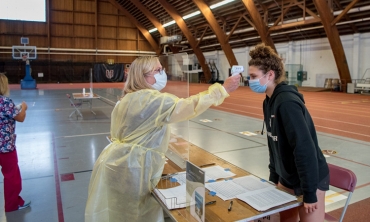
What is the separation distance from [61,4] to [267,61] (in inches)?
1298

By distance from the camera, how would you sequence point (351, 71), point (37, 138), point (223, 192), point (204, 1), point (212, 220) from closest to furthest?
1. point (212, 220)
2. point (223, 192)
3. point (37, 138)
4. point (351, 71)
5. point (204, 1)

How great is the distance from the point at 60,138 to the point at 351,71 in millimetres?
18443

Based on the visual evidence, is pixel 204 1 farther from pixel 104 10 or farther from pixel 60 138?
pixel 60 138

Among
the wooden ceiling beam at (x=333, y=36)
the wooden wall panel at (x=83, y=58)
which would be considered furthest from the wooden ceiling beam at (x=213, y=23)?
the wooden wall panel at (x=83, y=58)

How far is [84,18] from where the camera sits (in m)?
31.6

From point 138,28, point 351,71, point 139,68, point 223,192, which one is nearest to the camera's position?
point 223,192

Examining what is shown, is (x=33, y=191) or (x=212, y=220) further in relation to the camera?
(x=33, y=191)

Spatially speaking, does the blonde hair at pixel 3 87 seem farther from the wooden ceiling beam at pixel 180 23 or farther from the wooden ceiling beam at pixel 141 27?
the wooden ceiling beam at pixel 141 27

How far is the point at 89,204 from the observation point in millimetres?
2184

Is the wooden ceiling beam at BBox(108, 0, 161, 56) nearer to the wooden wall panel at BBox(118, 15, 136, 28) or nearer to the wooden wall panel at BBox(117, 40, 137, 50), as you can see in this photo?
the wooden wall panel at BBox(118, 15, 136, 28)

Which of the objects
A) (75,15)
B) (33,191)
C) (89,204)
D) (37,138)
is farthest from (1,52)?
(89,204)

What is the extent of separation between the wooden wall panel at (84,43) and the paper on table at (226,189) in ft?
108

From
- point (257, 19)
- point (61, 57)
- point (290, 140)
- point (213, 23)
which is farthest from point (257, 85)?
point (61, 57)

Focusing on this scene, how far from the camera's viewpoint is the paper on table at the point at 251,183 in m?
2.07
